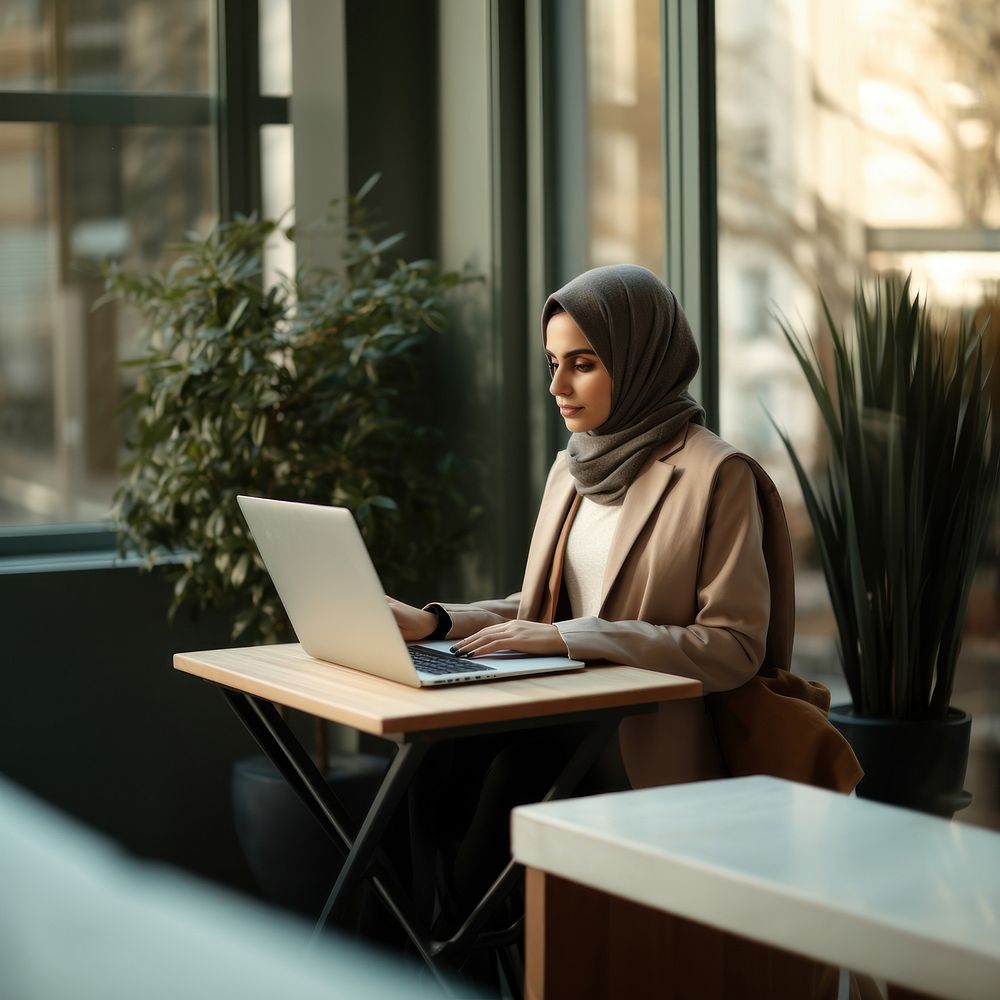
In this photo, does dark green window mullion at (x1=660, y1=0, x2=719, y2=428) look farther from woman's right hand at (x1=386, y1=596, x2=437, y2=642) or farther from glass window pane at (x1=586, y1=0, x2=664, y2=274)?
woman's right hand at (x1=386, y1=596, x2=437, y2=642)

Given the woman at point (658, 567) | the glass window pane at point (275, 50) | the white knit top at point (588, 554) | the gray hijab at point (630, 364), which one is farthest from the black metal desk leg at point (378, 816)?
the glass window pane at point (275, 50)

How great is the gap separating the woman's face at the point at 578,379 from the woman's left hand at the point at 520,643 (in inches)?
16.2

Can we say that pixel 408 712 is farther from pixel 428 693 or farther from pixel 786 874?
pixel 786 874

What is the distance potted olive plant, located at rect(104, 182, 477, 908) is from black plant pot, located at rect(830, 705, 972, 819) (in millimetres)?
1317

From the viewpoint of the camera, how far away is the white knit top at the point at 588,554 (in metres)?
2.50

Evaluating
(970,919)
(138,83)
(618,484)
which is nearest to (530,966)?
(970,919)

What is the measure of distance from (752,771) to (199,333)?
1.78m

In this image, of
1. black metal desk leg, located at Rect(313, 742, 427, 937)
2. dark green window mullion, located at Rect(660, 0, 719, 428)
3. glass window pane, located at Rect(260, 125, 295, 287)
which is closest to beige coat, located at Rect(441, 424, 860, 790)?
black metal desk leg, located at Rect(313, 742, 427, 937)

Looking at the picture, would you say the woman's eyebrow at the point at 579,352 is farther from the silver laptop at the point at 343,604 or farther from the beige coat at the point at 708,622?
the silver laptop at the point at 343,604

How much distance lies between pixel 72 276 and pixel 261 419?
1049 millimetres

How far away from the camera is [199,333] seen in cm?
346

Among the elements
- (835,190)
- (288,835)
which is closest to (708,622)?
(835,190)

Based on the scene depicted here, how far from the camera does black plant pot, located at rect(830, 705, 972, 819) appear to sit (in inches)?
98.0

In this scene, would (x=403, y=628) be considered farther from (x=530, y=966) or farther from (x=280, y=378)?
(x=280, y=378)
